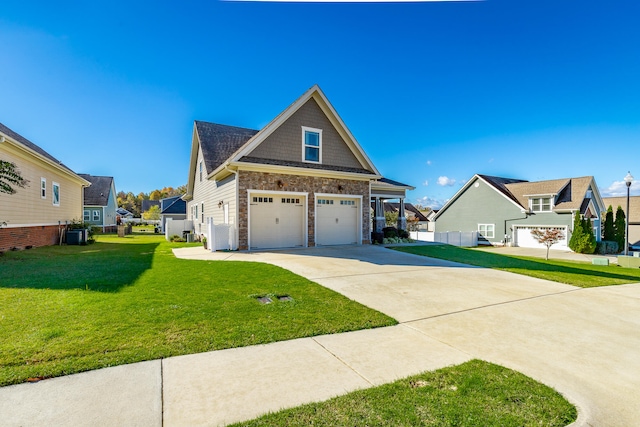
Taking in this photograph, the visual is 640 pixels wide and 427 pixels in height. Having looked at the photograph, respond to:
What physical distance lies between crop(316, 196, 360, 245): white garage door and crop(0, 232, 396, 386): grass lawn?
683cm

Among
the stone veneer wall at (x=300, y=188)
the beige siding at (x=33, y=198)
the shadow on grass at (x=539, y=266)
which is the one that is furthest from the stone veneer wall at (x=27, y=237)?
the shadow on grass at (x=539, y=266)

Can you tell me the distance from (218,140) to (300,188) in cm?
785

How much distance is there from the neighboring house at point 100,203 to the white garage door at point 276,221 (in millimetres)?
29282

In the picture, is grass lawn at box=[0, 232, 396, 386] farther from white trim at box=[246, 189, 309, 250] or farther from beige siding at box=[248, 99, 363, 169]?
beige siding at box=[248, 99, 363, 169]

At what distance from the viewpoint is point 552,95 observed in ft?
54.3

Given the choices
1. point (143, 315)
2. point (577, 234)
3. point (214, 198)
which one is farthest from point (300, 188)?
point (577, 234)

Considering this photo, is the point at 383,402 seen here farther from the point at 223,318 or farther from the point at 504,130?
the point at 504,130

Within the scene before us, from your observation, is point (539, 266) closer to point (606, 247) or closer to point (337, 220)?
point (337, 220)

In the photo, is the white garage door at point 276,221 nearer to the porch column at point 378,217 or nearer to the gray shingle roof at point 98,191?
the porch column at point 378,217

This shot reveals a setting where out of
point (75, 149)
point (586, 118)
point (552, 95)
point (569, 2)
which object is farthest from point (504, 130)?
point (75, 149)

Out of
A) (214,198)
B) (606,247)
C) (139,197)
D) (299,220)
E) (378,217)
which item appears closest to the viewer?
(299,220)

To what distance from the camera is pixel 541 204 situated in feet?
Answer: 93.0

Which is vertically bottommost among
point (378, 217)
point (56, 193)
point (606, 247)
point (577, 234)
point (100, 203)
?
point (606, 247)

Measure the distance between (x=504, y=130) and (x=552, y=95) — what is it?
628cm
